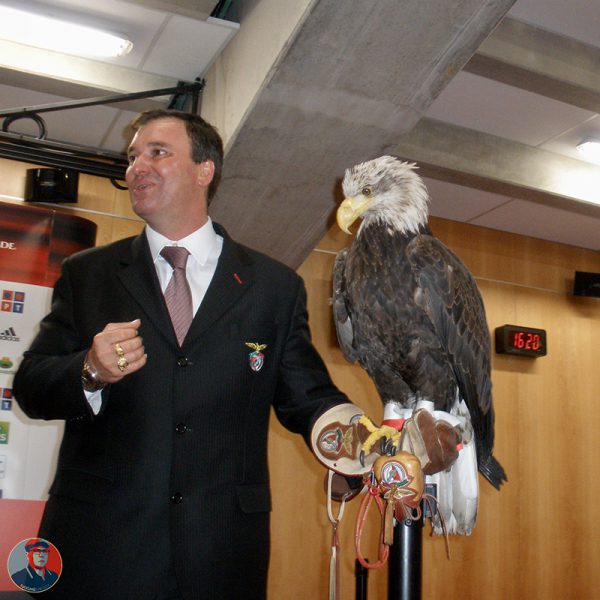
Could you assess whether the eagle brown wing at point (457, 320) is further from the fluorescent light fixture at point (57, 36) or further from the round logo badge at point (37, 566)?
the fluorescent light fixture at point (57, 36)

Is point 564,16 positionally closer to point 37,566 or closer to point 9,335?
point 9,335

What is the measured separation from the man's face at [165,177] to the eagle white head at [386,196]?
1.29ft

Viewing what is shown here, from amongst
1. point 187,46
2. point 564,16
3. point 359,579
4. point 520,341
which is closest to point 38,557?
point 359,579

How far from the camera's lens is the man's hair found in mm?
1905

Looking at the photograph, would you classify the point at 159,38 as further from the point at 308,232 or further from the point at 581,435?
the point at 581,435

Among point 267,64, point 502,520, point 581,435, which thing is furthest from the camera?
point 581,435

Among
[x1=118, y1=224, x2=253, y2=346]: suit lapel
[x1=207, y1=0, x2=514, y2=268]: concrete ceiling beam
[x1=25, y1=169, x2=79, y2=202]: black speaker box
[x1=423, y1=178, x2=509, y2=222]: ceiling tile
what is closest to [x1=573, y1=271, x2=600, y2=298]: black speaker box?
[x1=423, y1=178, x2=509, y2=222]: ceiling tile

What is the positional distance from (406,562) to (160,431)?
1.91 feet

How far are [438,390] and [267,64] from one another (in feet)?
5.34

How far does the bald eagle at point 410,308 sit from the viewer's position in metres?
1.78

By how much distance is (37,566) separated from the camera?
137 cm

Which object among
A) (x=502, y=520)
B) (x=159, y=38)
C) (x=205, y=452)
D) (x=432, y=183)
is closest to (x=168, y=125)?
(x=205, y=452)

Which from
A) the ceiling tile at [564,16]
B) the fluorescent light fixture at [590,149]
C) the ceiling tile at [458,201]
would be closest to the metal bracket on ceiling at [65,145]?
the ceiling tile at [564,16]

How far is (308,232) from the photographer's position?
3756mm
